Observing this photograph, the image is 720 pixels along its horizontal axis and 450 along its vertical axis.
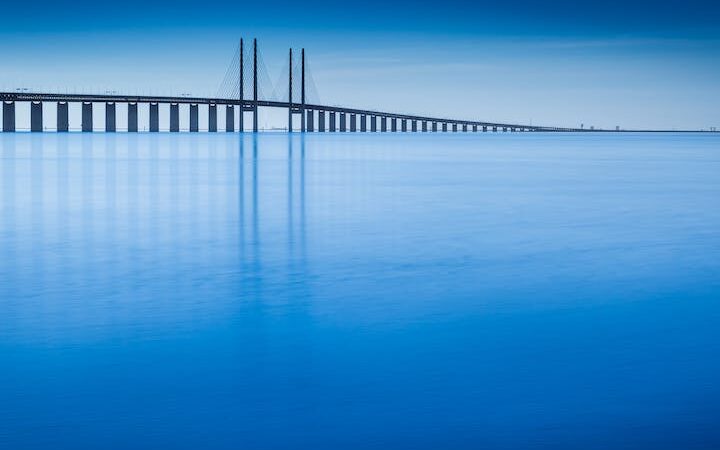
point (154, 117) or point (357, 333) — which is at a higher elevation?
point (154, 117)

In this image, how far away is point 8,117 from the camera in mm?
142500

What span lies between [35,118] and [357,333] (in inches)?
5878

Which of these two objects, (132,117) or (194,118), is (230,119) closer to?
(194,118)

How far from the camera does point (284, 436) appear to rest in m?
4.61

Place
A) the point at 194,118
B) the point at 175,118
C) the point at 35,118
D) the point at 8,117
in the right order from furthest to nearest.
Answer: the point at 175,118, the point at 194,118, the point at 35,118, the point at 8,117

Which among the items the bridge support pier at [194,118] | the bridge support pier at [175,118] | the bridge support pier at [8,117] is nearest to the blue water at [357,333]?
the bridge support pier at [8,117]

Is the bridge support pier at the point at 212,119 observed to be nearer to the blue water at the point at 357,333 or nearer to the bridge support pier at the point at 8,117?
the bridge support pier at the point at 8,117

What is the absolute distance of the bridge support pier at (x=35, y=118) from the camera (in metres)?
146

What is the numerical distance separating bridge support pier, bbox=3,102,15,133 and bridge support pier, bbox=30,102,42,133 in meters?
3.38

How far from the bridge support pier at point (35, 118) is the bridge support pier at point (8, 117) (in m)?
3.38

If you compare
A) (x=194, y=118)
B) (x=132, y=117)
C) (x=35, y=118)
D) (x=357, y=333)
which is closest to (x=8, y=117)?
(x=35, y=118)

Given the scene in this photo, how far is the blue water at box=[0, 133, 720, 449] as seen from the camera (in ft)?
15.6

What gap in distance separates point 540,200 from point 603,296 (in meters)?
12.3

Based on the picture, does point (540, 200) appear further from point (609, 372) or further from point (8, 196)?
point (609, 372)
